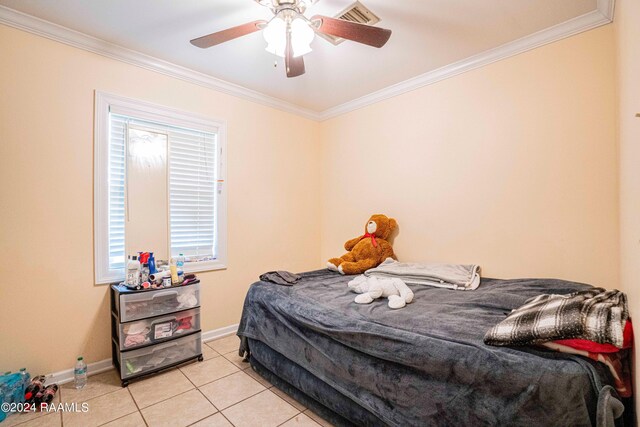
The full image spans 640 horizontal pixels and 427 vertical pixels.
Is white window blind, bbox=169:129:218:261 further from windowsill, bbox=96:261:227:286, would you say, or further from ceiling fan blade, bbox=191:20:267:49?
ceiling fan blade, bbox=191:20:267:49

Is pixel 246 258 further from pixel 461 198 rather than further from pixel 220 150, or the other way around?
pixel 461 198

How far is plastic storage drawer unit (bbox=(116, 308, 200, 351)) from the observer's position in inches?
79.6

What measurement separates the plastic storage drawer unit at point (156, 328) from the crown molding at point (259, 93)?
209 centimetres

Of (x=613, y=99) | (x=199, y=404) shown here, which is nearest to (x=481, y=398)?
(x=199, y=404)

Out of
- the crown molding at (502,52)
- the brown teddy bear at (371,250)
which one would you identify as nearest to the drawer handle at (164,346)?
the brown teddy bear at (371,250)

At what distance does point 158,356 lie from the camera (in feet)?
7.18

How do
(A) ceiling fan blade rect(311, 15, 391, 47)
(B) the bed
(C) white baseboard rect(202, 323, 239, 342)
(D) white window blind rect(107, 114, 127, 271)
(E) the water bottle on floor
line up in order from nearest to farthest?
(B) the bed < (A) ceiling fan blade rect(311, 15, 391, 47) < (E) the water bottle on floor < (D) white window blind rect(107, 114, 127, 271) < (C) white baseboard rect(202, 323, 239, 342)

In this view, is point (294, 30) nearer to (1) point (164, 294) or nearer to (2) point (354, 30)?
(2) point (354, 30)

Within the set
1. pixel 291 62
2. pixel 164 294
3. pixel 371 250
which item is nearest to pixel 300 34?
pixel 291 62

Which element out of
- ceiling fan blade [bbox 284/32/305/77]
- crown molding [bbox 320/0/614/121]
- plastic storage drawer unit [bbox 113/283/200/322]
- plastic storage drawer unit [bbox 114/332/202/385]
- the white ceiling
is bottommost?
plastic storage drawer unit [bbox 114/332/202/385]

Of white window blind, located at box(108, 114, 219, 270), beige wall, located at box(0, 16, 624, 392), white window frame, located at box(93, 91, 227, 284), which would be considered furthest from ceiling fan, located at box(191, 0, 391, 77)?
beige wall, located at box(0, 16, 624, 392)

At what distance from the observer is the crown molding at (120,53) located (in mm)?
1908

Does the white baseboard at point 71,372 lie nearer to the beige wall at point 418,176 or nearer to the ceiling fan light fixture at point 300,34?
the beige wall at point 418,176

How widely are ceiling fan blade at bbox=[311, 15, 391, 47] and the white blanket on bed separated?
174 cm
